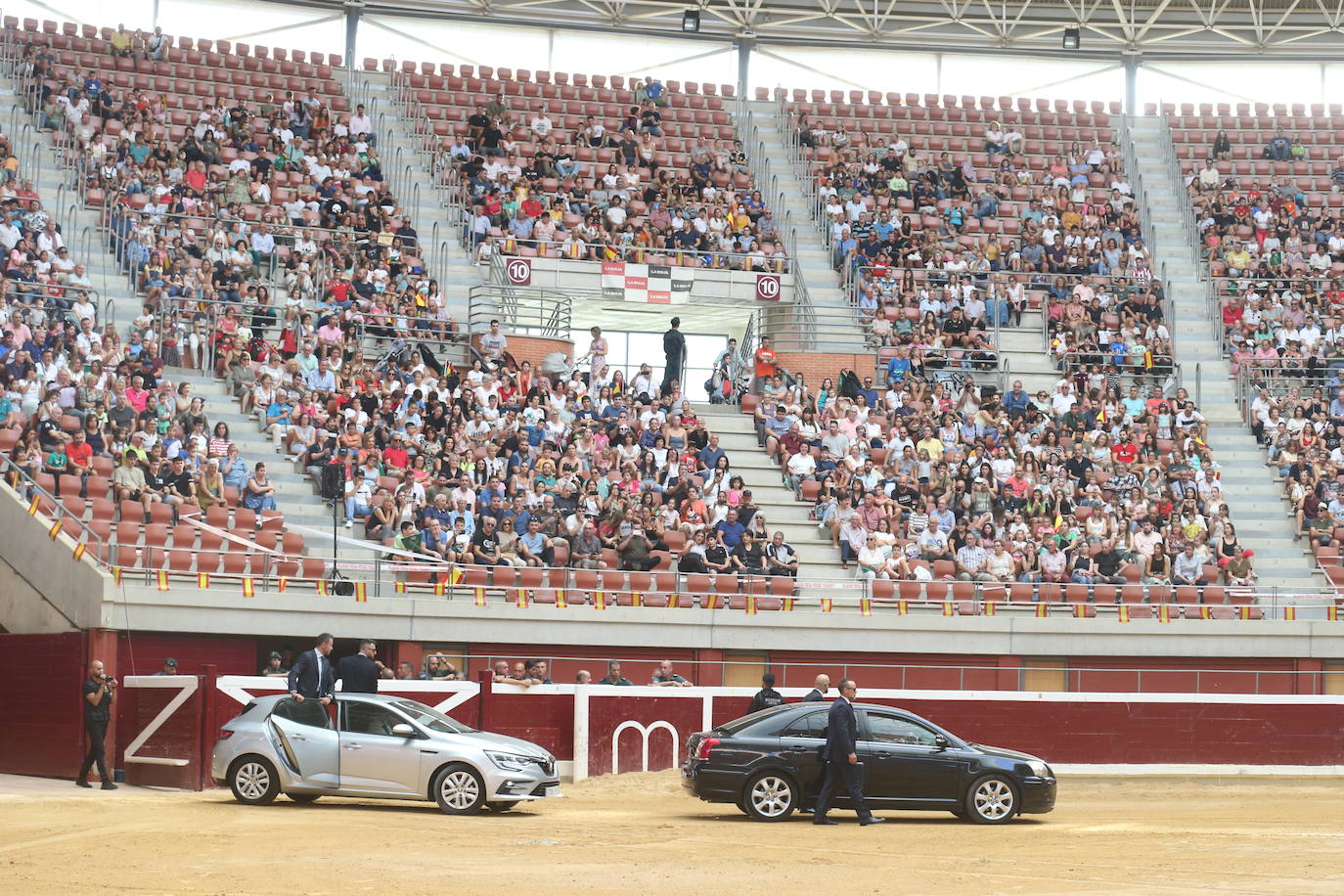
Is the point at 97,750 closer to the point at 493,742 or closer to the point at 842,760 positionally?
the point at 493,742

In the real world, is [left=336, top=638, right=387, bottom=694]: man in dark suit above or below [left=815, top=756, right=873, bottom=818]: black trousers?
above

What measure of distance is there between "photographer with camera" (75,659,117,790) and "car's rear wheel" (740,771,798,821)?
7689 millimetres

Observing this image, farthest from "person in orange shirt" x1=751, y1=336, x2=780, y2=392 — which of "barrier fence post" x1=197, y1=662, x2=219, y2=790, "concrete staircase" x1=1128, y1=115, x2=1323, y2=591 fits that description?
"barrier fence post" x1=197, y1=662, x2=219, y2=790

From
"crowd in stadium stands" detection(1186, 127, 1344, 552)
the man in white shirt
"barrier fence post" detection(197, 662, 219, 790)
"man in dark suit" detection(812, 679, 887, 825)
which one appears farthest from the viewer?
the man in white shirt

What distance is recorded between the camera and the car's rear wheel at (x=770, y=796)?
18609 mm

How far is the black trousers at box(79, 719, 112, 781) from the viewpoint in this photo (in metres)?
20.8

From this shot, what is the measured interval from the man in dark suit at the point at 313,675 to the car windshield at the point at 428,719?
2.62 ft

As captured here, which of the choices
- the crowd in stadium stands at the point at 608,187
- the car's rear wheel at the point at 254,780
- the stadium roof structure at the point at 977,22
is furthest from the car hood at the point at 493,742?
the stadium roof structure at the point at 977,22

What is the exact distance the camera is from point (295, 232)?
34656 mm

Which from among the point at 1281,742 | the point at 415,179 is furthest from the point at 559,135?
the point at 1281,742

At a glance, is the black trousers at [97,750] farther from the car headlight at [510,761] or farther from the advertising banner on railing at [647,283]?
the advertising banner on railing at [647,283]

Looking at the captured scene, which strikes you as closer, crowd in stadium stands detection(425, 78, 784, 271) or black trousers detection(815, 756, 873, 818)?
black trousers detection(815, 756, 873, 818)

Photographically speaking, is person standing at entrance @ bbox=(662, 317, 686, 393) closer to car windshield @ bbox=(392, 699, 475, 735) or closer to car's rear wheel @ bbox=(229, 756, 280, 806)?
car windshield @ bbox=(392, 699, 475, 735)

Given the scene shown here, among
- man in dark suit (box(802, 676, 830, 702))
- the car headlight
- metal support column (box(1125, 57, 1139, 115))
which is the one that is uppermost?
metal support column (box(1125, 57, 1139, 115))
